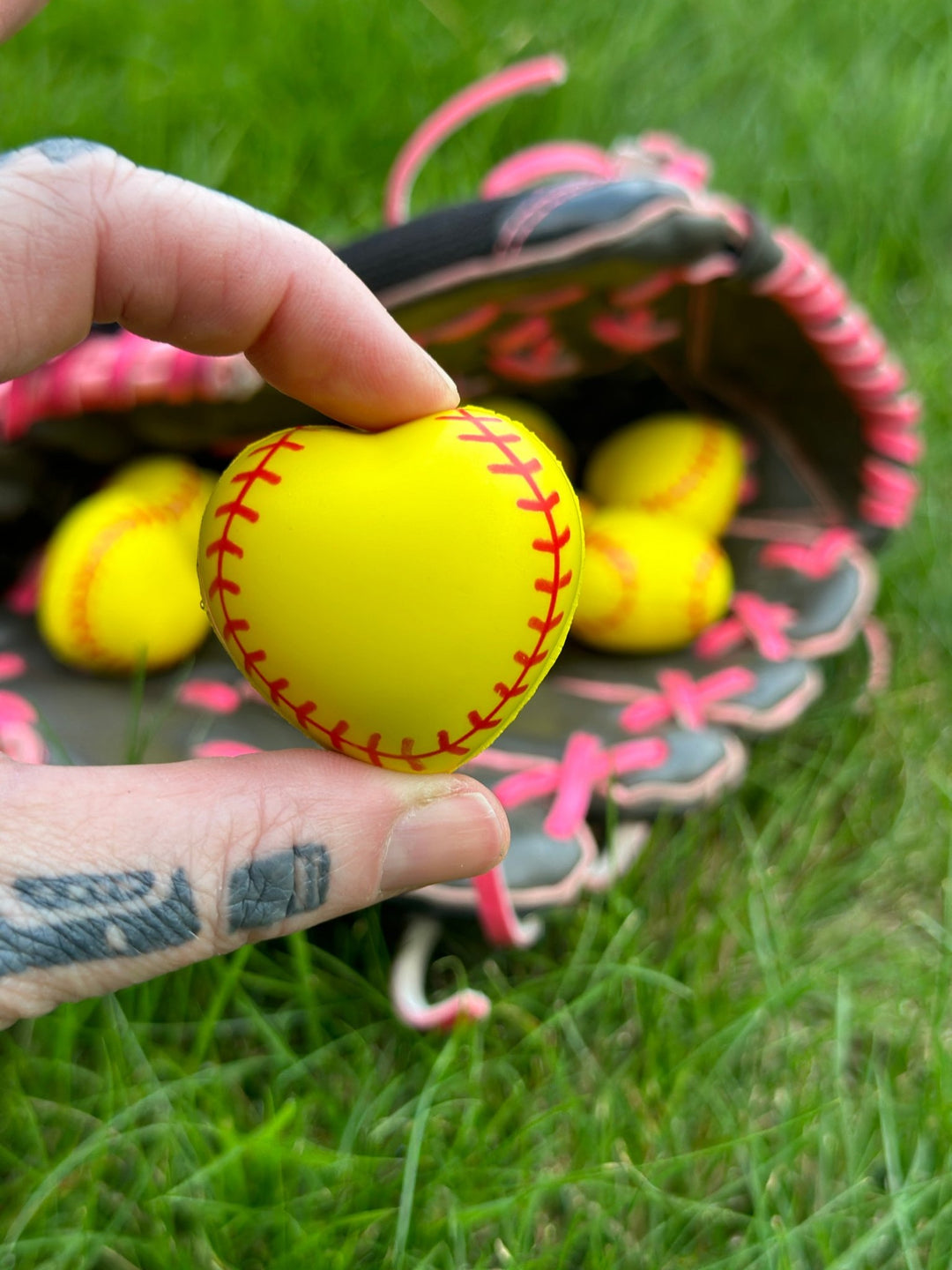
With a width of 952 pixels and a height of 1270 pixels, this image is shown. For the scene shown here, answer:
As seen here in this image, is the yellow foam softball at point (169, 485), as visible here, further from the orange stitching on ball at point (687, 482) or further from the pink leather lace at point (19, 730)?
the orange stitching on ball at point (687, 482)

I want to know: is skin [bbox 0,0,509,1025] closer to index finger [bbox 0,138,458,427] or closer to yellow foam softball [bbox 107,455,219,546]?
index finger [bbox 0,138,458,427]

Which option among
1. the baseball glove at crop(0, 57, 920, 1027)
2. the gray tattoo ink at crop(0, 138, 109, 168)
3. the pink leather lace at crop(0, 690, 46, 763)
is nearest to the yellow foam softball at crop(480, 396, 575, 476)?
the baseball glove at crop(0, 57, 920, 1027)

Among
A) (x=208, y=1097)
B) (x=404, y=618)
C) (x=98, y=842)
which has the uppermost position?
(x=404, y=618)

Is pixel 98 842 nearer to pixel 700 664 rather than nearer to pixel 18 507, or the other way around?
pixel 18 507

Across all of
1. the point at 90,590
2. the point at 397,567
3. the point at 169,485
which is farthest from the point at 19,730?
the point at 397,567

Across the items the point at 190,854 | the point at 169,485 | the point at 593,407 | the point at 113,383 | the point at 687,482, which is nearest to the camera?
the point at 190,854

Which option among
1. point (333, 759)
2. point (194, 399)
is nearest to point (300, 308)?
point (333, 759)

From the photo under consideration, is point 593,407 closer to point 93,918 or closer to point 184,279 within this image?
point 184,279
